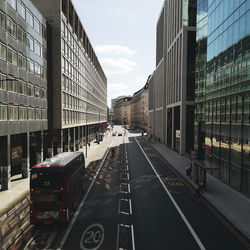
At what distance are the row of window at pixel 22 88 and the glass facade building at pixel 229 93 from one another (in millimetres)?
22128

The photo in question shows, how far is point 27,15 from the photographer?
88.4 feet

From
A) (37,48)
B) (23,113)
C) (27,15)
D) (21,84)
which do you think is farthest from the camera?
(37,48)

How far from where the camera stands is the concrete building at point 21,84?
22.1 metres

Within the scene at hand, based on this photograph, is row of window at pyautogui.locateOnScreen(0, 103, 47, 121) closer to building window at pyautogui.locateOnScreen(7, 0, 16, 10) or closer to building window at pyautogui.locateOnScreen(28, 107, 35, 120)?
building window at pyautogui.locateOnScreen(28, 107, 35, 120)

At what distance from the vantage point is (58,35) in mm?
35562

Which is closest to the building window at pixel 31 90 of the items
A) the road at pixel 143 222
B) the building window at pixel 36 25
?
the building window at pixel 36 25

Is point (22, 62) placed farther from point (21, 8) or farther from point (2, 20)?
point (21, 8)

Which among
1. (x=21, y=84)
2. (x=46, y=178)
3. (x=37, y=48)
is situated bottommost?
(x=46, y=178)

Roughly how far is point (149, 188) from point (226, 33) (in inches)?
785

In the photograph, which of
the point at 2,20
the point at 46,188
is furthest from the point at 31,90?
the point at 46,188

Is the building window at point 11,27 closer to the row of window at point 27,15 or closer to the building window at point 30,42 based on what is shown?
the row of window at point 27,15

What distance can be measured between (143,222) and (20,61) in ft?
75.7

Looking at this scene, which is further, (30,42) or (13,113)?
(30,42)

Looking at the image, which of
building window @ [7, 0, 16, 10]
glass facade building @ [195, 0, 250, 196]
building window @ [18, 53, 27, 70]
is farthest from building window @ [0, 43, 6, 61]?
glass facade building @ [195, 0, 250, 196]
